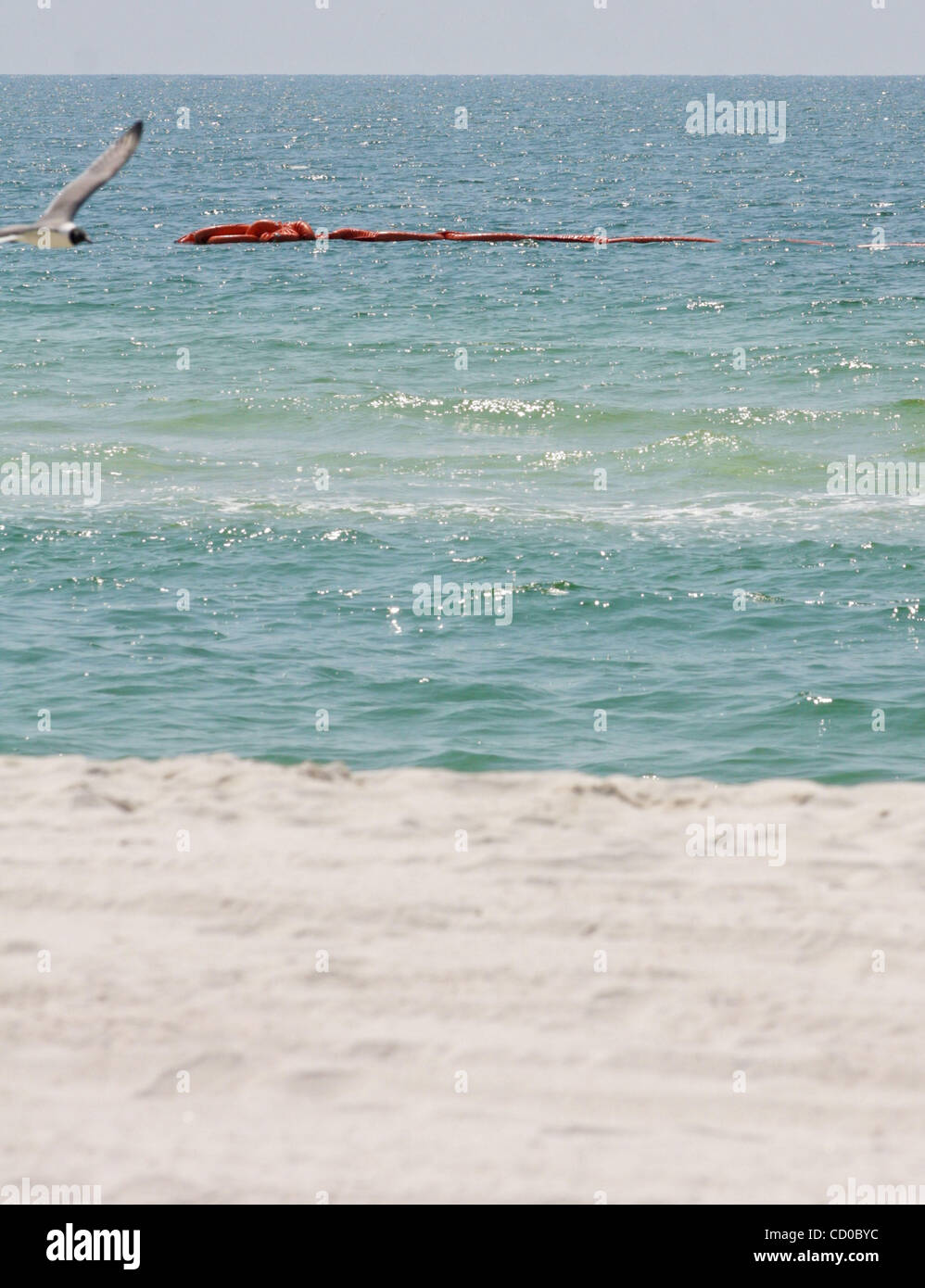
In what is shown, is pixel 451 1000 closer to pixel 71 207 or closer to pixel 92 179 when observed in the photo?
pixel 71 207

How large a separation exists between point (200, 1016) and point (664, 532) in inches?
431

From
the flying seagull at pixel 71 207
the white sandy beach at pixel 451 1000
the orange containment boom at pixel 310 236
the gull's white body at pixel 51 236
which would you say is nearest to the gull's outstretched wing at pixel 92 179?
the flying seagull at pixel 71 207

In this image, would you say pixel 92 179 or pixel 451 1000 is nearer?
pixel 451 1000

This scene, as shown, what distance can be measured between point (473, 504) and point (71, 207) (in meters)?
8.83

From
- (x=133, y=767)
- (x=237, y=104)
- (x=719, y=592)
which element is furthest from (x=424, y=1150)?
(x=237, y=104)

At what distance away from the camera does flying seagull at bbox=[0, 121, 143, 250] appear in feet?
27.5

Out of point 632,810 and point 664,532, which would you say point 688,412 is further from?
point 632,810

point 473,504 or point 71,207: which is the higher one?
point 71,207

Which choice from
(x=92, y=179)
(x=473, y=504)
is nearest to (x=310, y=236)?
(x=473, y=504)

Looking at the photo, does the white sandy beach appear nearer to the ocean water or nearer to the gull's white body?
the ocean water

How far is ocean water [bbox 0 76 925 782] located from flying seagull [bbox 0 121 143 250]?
3.54m

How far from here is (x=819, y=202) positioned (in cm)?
5350

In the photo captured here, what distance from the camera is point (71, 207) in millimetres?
9102

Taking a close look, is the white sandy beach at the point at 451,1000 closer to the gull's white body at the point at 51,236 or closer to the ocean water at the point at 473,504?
the ocean water at the point at 473,504
